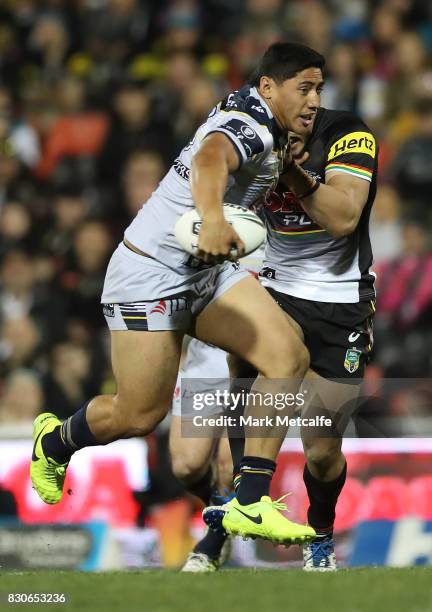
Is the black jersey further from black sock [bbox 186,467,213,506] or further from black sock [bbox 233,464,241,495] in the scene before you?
black sock [bbox 186,467,213,506]

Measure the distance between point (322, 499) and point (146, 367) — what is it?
1334 millimetres

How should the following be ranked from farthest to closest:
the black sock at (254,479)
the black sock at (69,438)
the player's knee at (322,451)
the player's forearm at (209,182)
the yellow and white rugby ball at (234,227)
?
the player's knee at (322,451), the black sock at (69,438), the black sock at (254,479), the yellow and white rugby ball at (234,227), the player's forearm at (209,182)

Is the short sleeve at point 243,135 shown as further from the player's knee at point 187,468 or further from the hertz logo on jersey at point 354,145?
the player's knee at point 187,468

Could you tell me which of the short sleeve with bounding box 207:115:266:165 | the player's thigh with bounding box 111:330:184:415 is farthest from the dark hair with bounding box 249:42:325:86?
the player's thigh with bounding box 111:330:184:415

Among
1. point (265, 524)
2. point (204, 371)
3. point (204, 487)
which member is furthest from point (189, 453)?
point (265, 524)

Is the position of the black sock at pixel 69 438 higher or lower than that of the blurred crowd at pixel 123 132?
lower

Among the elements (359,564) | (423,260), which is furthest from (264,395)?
(423,260)

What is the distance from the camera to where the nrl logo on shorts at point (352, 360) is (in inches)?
268

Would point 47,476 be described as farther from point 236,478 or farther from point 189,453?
point 189,453

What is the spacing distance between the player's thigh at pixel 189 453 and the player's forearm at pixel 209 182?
2.39 metres

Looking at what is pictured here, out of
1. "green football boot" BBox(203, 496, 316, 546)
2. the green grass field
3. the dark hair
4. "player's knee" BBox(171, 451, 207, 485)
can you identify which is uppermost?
the dark hair

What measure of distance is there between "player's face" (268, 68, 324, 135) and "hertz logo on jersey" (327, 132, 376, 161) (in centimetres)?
50

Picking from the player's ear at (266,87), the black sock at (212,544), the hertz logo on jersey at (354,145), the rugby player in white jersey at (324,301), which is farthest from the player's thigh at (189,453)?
the player's ear at (266,87)

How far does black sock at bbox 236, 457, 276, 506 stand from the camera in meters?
5.88
